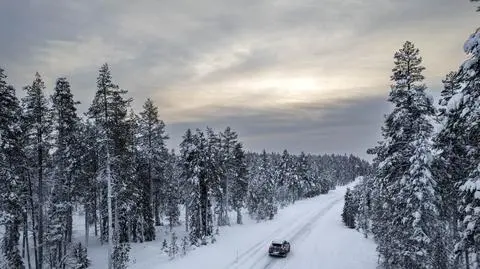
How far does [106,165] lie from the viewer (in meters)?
32.3

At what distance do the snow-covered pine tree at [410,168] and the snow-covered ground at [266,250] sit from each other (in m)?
11.7

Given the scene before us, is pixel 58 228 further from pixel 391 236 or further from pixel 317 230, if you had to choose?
pixel 317 230

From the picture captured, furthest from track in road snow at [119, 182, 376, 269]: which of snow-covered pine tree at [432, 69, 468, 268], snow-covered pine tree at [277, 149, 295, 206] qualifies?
snow-covered pine tree at [277, 149, 295, 206]

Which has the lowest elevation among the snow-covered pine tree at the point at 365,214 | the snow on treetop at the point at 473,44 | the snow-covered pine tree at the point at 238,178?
the snow-covered pine tree at the point at 365,214

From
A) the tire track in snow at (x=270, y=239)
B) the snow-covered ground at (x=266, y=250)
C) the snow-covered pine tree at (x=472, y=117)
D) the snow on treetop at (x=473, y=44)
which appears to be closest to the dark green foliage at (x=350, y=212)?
the snow-covered ground at (x=266, y=250)

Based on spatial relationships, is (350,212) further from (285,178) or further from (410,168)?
(285,178)

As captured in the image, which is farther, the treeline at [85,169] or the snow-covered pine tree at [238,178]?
the snow-covered pine tree at [238,178]

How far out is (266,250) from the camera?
40.9 meters

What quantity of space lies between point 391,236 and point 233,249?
54.3 ft

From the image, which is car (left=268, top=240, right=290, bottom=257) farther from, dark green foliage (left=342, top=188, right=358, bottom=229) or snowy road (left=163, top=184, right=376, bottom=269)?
dark green foliage (left=342, top=188, right=358, bottom=229)

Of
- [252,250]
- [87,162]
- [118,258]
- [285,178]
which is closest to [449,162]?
[252,250]

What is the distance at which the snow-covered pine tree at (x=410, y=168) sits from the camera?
77.7 ft

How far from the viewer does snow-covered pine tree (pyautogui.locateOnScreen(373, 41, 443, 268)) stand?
23688mm

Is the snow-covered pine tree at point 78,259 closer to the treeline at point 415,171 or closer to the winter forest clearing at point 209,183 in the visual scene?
the winter forest clearing at point 209,183
